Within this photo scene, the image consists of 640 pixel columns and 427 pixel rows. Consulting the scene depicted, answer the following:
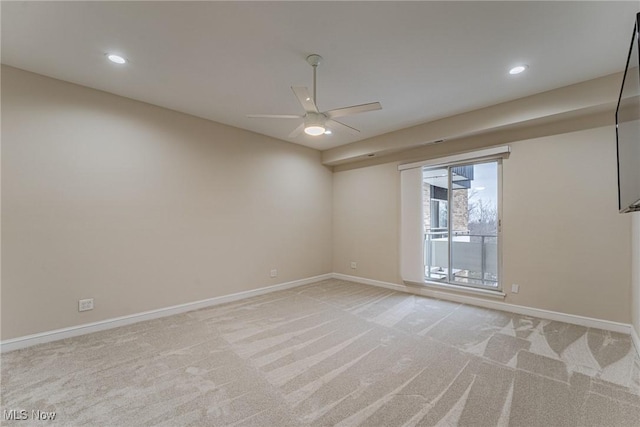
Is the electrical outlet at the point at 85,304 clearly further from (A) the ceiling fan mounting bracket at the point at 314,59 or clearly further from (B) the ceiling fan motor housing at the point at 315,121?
(A) the ceiling fan mounting bracket at the point at 314,59

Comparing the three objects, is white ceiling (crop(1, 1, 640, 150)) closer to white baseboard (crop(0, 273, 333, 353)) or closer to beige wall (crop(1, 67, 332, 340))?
beige wall (crop(1, 67, 332, 340))

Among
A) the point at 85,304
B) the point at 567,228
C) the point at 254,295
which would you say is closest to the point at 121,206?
the point at 85,304

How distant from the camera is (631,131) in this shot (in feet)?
5.95

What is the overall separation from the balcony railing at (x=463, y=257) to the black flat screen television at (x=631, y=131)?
2019 millimetres

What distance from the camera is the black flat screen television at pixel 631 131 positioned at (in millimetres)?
1625

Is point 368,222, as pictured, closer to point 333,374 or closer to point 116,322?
point 333,374

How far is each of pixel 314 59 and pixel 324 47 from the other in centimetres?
17

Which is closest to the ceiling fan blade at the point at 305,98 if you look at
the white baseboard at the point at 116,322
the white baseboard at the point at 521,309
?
the white baseboard at the point at 116,322

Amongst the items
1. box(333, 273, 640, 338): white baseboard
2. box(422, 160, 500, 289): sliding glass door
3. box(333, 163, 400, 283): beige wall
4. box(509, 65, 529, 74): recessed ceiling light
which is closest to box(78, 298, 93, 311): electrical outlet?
box(333, 163, 400, 283): beige wall

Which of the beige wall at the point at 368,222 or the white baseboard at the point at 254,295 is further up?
the beige wall at the point at 368,222

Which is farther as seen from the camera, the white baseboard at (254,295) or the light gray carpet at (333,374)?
the white baseboard at (254,295)

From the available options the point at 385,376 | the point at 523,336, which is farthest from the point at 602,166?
the point at 385,376

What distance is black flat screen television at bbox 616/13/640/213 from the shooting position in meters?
1.62

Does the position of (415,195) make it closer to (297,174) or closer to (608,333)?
(297,174)
